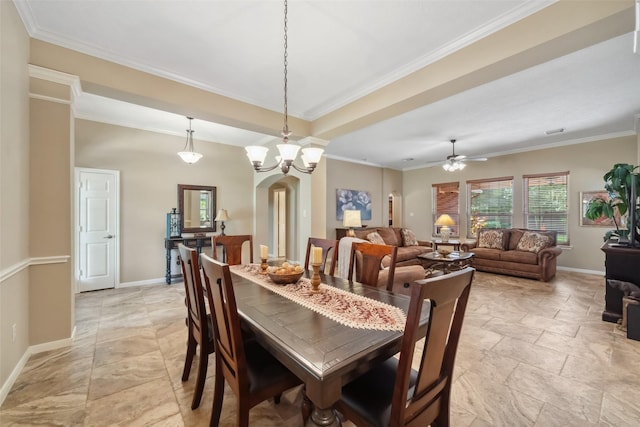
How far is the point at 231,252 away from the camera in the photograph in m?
2.97

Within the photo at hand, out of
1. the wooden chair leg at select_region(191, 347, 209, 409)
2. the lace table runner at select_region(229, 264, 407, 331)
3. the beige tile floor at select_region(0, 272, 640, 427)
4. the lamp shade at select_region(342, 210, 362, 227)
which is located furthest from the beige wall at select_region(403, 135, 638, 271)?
the wooden chair leg at select_region(191, 347, 209, 409)

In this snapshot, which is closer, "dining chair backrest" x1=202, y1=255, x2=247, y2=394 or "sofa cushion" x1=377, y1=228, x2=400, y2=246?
"dining chair backrest" x1=202, y1=255, x2=247, y2=394

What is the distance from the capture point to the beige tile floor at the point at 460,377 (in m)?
1.71

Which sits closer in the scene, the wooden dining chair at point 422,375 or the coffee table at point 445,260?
the wooden dining chair at point 422,375

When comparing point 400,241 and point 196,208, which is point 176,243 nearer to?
point 196,208

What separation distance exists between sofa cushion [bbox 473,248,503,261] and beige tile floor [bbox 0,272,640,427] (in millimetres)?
2197

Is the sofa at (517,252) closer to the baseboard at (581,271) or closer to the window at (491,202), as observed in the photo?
the window at (491,202)

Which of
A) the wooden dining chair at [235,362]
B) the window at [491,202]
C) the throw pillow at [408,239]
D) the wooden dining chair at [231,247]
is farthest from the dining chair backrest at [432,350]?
the window at [491,202]

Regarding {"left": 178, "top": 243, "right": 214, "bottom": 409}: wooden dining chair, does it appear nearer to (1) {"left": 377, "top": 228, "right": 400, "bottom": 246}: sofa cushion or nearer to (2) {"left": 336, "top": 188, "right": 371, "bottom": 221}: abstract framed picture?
(1) {"left": 377, "top": 228, "right": 400, "bottom": 246}: sofa cushion

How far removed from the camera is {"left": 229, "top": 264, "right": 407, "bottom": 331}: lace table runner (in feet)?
4.51

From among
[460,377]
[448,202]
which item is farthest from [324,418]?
[448,202]

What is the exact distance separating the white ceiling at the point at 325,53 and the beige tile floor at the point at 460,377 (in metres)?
2.83

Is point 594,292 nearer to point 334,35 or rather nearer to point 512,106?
point 512,106

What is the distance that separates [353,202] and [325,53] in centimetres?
522
